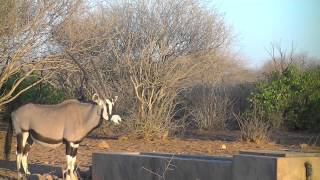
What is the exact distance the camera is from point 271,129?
26.8 m

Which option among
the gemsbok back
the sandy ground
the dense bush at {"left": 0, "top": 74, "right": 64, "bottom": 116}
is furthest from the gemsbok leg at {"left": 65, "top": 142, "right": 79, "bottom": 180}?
the dense bush at {"left": 0, "top": 74, "right": 64, "bottom": 116}

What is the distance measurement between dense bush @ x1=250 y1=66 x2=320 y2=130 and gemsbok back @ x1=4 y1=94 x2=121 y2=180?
15634 millimetres

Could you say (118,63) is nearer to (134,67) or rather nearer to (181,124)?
(134,67)

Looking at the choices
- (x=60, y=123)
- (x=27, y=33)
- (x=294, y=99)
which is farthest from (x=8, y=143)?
(x=294, y=99)

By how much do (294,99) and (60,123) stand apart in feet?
56.3

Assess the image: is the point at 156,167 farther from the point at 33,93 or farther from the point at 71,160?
the point at 33,93

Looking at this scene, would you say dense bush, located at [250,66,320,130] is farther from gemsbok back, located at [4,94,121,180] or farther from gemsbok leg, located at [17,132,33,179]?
gemsbok leg, located at [17,132,33,179]

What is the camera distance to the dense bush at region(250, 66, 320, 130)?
28.7 metres

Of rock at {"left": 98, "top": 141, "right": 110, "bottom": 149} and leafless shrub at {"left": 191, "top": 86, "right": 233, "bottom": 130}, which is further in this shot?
leafless shrub at {"left": 191, "top": 86, "right": 233, "bottom": 130}

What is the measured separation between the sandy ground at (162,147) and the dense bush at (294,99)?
2.51 meters

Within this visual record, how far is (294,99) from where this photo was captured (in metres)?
29.0

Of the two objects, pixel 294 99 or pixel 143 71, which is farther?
pixel 294 99

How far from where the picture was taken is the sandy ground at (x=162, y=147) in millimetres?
16516

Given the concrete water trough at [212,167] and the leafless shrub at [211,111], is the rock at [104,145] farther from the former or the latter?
the concrete water trough at [212,167]
